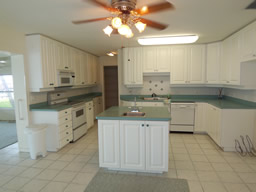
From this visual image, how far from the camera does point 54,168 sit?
2.72 meters

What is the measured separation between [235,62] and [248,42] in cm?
56

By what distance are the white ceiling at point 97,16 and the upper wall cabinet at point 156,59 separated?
1178mm

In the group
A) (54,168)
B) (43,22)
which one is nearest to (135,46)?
(43,22)

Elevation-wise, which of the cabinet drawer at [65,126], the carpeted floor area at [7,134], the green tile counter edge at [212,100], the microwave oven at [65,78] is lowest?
the carpeted floor area at [7,134]

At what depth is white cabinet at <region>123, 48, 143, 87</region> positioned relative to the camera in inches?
181

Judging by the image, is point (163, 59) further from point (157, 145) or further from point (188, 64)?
point (157, 145)

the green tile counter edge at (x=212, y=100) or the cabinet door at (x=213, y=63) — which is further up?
the cabinet door at (x=213, y=63)

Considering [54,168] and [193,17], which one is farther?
[54,168]

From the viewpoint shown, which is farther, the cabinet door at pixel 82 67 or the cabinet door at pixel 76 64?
the cabinet door at pixel 82 67

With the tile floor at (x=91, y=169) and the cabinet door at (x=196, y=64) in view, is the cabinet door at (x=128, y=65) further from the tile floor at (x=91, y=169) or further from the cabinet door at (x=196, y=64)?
the tile floor at (x=91, y=169)

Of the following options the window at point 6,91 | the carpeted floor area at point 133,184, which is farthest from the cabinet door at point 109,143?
the window at point 6,91

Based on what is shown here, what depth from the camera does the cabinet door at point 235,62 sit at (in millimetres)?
3213

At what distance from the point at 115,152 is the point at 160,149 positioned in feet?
2.35

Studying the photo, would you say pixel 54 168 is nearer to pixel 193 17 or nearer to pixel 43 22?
pixel 43 22
